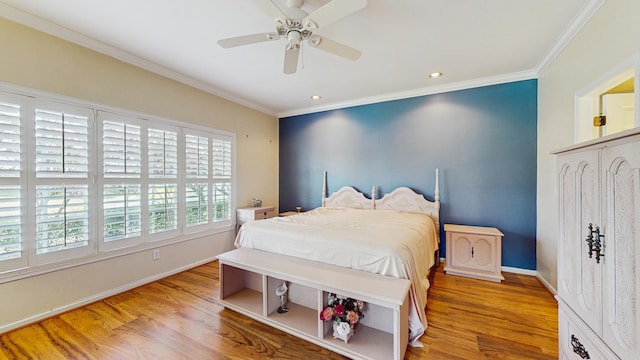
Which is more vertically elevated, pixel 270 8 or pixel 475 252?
pixel 270 8

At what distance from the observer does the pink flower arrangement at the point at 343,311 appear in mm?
1792

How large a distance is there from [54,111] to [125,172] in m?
0.81

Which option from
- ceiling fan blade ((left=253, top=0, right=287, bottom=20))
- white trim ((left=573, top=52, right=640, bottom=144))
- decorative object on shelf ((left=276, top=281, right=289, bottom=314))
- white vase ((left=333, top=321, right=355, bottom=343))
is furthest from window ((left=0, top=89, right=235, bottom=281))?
white trim ((left=573, top=52, right=640, bottom=144))

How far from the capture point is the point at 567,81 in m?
2.43

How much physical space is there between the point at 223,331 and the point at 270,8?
265 centimetres

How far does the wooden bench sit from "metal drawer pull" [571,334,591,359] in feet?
2.81

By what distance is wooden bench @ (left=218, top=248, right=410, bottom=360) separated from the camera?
164cm

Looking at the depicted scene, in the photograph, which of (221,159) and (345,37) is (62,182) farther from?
(345,37)

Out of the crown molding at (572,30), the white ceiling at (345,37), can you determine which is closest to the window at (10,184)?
the white ceiling at (345,37)

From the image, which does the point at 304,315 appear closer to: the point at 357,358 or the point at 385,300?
the point at 357,358

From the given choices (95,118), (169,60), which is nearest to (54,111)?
(95,118)

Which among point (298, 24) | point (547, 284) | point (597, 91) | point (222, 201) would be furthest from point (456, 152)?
point (222, 201)

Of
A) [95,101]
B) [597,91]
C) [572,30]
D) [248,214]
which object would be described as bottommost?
[248,214]

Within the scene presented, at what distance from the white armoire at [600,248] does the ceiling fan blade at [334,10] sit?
1.49 meters
